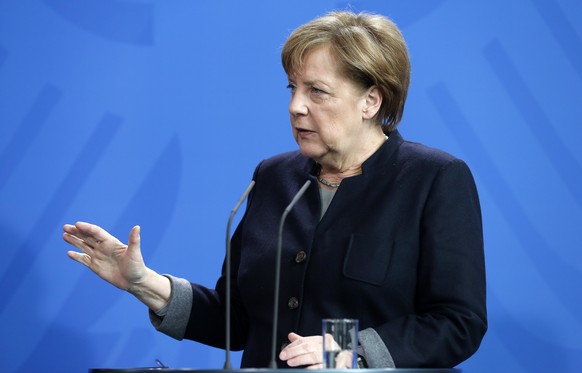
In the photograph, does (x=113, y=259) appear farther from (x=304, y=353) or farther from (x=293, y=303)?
(x=304, y=353)

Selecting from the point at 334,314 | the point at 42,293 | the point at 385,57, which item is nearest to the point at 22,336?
the point at 42,293

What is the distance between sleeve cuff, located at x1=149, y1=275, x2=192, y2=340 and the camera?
90.7 inches

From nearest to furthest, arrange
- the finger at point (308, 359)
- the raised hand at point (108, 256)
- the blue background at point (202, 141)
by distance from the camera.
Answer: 1. the finger at point (308, 359)
2. the raised hand at point (108, 256)
3. the blue background at point (202, 141)

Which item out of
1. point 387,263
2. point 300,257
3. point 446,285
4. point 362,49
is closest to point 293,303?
point 300,257

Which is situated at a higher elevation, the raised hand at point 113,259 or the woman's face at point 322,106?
the woman's face at point 322,106

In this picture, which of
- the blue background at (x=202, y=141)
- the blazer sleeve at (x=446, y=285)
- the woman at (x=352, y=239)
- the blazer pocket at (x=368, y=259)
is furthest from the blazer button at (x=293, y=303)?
the blue background at (x=202, y=141)

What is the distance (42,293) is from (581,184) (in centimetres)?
167

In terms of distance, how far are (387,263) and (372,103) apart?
409 mm

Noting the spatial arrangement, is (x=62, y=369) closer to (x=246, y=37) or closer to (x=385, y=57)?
(x=246, y=37)

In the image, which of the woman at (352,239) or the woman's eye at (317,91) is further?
the woman's eye at (317,91)

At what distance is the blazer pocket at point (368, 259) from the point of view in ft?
7.04

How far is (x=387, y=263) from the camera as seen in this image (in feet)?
7.07

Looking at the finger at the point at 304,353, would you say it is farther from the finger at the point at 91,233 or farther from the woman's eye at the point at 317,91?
the woman's eye at the point at 317,91

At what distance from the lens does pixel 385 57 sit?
2.29m
